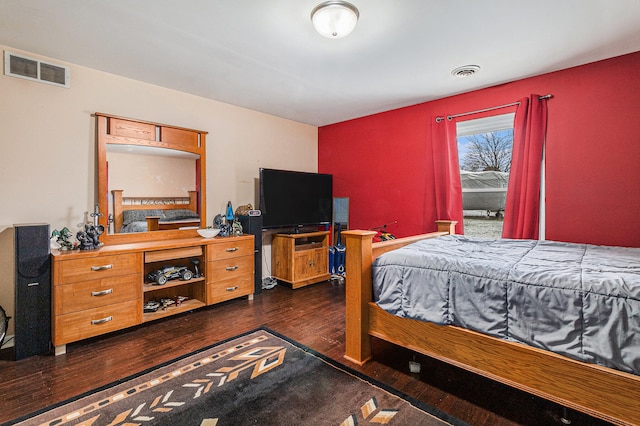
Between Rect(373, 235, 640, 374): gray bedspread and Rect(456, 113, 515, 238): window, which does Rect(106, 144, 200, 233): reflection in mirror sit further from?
Rect(456, 113, 515, 238): window

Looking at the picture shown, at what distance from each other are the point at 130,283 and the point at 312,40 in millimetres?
2506

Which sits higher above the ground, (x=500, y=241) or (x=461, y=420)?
(x=500, y=241)

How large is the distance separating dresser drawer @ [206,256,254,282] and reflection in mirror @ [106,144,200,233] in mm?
622

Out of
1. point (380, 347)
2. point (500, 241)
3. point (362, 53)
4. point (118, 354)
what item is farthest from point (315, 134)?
point (118, 354)

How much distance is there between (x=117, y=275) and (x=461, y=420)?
2661 millimetres

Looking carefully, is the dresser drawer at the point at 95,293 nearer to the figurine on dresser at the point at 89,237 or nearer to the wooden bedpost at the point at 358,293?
the figurine on dresser at the point at 89,237

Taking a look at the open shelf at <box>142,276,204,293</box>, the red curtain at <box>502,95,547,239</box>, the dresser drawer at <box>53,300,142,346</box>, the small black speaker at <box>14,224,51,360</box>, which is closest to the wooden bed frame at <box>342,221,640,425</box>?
the red curtain at <box>502,95,547,239</box>

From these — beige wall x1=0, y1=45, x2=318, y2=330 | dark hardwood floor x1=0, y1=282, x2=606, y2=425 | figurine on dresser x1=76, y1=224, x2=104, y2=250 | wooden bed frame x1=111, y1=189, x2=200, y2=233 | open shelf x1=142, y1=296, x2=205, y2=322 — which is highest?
beige wall x1=0, y1=45, x2=318, y2=330

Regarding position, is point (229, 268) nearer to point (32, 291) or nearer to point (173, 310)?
point (173, 310)

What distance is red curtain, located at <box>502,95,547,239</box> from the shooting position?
2863 millimetres

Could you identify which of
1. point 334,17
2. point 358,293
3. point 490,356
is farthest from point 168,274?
point 490,356

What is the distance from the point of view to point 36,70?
8.14ft

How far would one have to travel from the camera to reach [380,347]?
92.4 inches

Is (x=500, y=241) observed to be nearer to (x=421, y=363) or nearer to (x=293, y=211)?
(x=421, y=363)
